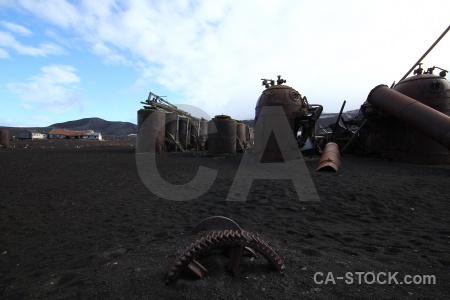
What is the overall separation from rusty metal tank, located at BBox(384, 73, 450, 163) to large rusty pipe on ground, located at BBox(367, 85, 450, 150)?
1.01 meters

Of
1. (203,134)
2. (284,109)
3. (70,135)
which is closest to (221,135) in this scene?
(284,109)

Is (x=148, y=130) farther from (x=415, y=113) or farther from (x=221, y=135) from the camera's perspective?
(x=415, y=113)

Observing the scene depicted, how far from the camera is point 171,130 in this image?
61.8ft

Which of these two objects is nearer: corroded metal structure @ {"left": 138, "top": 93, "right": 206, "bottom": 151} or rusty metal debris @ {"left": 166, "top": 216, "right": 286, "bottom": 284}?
rusty metal debris @ {"left": 166, "top": 216, "right": 286, "bottom": 284}

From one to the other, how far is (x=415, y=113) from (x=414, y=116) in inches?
4.2

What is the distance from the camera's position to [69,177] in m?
8.27

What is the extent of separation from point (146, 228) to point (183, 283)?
1941 millimetres

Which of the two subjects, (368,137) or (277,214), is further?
(368,137)

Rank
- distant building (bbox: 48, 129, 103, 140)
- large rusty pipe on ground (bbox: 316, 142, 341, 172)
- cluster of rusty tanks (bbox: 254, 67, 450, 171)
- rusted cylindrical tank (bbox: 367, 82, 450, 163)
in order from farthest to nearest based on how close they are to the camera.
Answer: distant building (bbox: 48, 129, 103, 140)
rusted cylindrical tank (bbox: 367, 82, 450, 163)
cluster of rusty tanks (bbox: 254, 67, 450, 171)
large rusty pipe on ground (bbox: 316, 142, 341, 172)

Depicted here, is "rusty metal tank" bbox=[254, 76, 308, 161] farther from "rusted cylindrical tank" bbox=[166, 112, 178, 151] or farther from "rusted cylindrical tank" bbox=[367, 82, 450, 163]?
"rusted cylindrical tank" bbox=[166, 112, 178, 151]

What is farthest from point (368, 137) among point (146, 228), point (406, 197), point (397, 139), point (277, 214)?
point (146, 228)

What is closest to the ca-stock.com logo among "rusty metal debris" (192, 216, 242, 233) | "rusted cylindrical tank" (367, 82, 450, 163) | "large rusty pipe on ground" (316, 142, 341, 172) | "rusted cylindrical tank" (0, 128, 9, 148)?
"large rusty pipe on ground" (316, 142, 341, 172)

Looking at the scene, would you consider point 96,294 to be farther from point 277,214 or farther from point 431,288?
point 277,214

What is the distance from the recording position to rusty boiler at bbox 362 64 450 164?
29.9 ft
